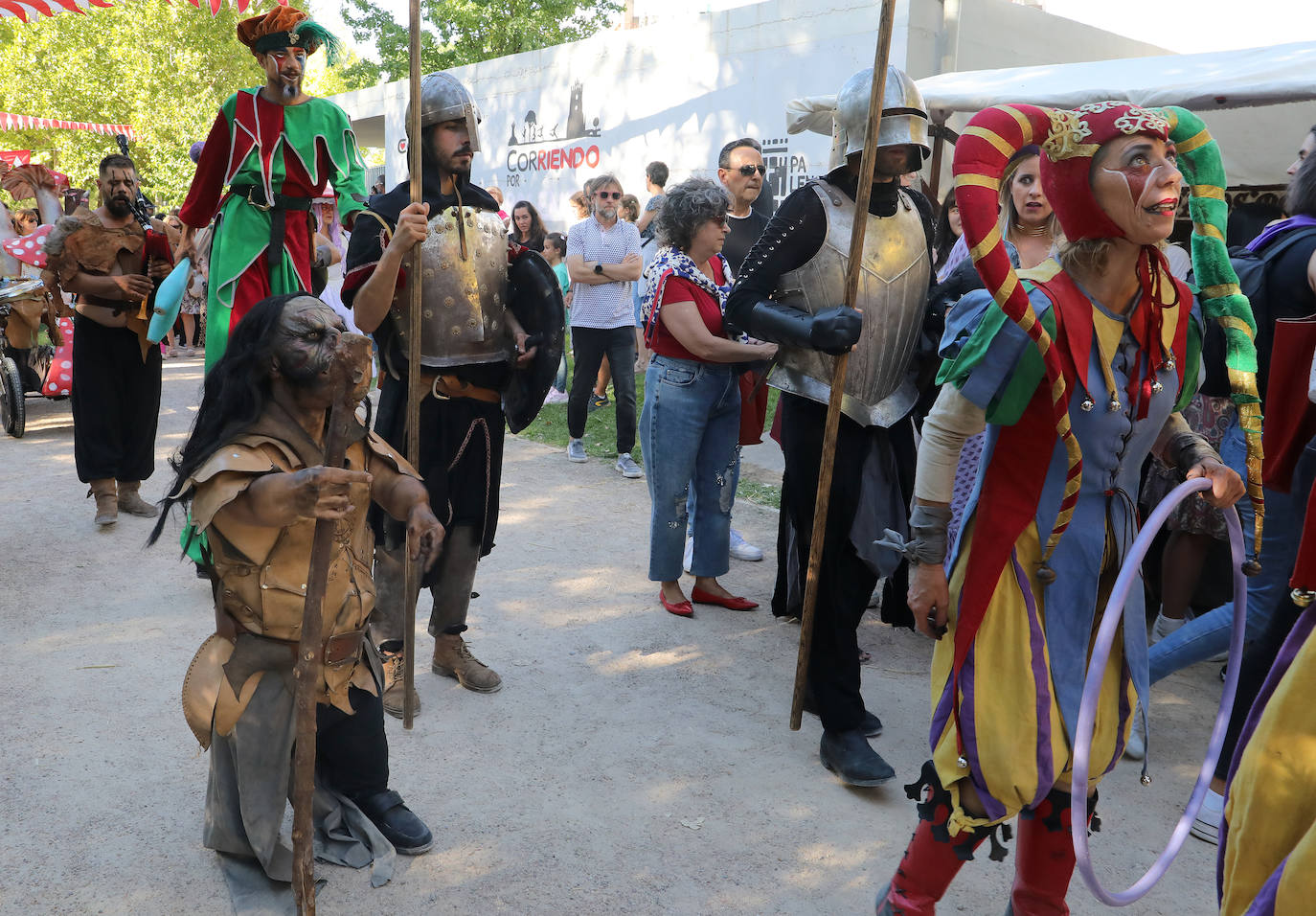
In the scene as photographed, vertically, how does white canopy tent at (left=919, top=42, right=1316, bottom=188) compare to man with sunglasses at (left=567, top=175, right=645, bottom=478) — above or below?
above

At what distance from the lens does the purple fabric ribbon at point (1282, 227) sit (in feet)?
10.7

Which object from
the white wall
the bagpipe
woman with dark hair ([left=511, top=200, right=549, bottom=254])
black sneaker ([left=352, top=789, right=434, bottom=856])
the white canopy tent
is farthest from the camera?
the white wall

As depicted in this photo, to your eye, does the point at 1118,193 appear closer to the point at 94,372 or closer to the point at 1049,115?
the point at 1049,115

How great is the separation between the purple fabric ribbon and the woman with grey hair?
193 cm

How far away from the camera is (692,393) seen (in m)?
4.88

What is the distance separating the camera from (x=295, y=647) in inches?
107

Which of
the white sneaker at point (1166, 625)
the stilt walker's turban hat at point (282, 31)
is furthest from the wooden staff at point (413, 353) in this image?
the white sneaker at point (1166, 625)

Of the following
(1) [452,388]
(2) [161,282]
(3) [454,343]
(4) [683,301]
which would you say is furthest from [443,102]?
(2) [161,282]

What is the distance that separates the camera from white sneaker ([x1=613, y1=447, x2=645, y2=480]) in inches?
309

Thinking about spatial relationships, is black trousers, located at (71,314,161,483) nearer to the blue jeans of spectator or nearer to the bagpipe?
the bagpipe

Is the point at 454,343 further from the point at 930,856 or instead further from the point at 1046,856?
the point at 1046,856

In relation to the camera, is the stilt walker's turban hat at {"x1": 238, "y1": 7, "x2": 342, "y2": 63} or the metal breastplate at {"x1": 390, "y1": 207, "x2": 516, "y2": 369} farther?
the stilt walker's turban hat at {"x1": 238, "y1": 7, "x2": 342, "y2": 63}

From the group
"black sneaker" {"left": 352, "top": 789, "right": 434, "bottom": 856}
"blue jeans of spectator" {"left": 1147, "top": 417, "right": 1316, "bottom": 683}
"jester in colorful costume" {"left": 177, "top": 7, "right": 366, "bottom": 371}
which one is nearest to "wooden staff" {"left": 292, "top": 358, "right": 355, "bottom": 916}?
"black sneaker" {"left": 352, "top": 789, "right": 434, "bottom": 856}

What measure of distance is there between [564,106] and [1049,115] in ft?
47.5
